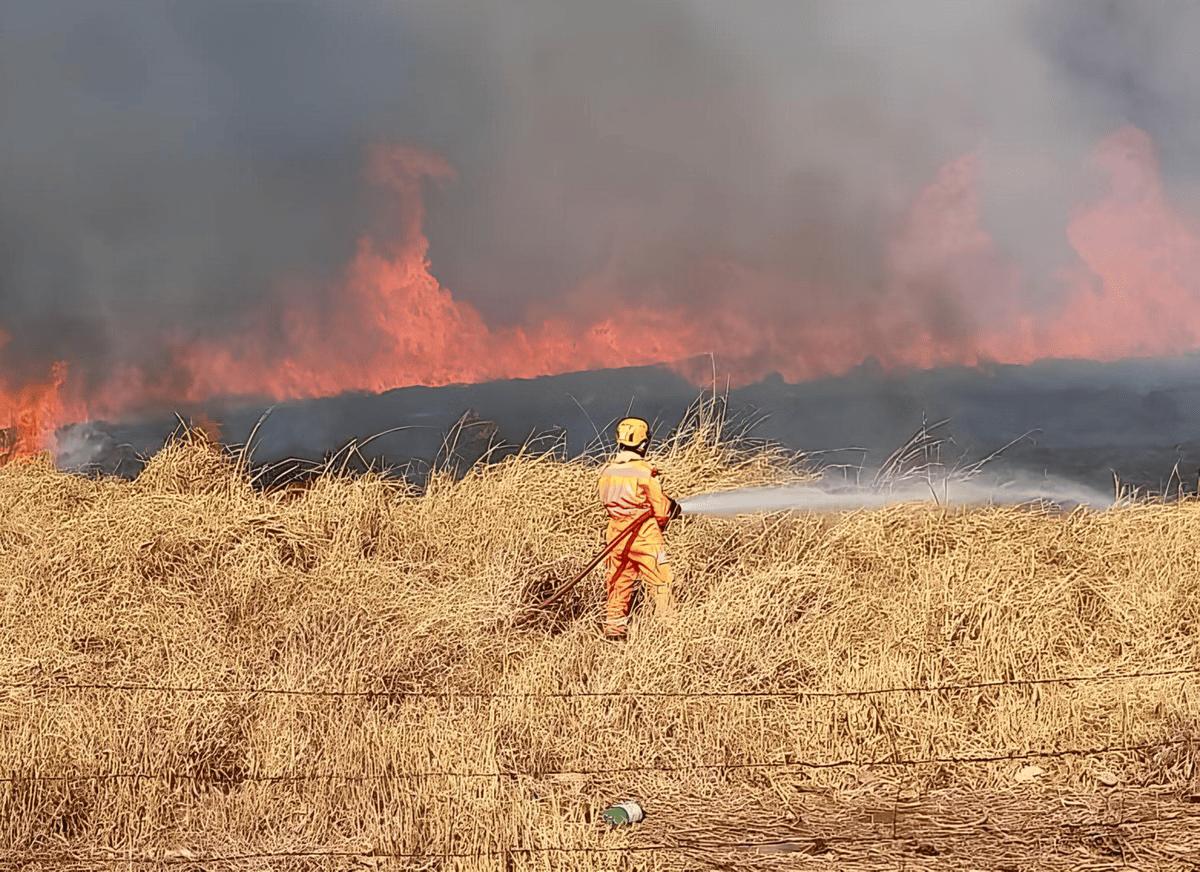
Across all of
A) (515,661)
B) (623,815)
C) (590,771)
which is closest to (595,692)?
(590,771)

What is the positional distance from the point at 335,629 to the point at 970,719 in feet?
12.5

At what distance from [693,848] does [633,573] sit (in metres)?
3.13

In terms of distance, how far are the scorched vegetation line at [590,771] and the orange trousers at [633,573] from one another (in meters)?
1.96

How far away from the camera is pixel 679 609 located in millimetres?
8188

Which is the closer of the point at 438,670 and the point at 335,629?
the point at 438,670

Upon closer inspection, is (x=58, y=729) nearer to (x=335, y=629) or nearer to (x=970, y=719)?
(x=335, y=629)

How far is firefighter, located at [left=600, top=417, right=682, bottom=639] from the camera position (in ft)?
26.2

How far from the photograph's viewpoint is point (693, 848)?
5160mm

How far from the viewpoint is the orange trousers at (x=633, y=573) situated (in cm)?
808

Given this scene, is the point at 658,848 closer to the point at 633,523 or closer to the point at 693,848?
the point at 693,848

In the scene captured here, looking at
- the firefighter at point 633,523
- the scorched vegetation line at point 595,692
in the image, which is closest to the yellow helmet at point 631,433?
the firefighter at point 633,523

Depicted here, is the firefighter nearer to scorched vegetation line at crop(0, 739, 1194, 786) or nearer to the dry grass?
the dry grass

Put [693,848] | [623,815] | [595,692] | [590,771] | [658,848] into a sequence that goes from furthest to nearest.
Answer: [595,692], [590,771], [623,815], [693,848], [658,848]

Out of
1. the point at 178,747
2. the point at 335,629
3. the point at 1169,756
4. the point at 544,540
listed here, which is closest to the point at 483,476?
the point at 544,540
